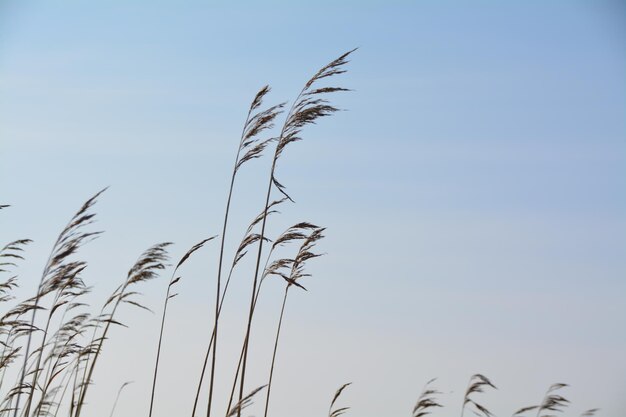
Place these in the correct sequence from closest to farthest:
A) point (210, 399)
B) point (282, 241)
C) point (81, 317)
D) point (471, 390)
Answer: point (210, 399) < point (282, 241) < point (81, 317) < point (471, 390)

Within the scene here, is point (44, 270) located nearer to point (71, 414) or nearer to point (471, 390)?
point (71, 414)

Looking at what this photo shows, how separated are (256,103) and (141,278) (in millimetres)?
1331

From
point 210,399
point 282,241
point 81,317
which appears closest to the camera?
point 210,399

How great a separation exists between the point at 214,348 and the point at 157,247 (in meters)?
0.69

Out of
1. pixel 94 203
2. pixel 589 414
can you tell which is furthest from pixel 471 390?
pixel 94 203

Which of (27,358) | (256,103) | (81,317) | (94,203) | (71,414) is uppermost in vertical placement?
(256,103)

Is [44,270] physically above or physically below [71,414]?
above

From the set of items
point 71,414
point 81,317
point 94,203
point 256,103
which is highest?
point 256,103

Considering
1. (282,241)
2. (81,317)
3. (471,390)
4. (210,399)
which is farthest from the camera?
(471,390)

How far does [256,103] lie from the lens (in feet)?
15.0

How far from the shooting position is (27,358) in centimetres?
470

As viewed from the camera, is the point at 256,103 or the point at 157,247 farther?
the point at 256,103

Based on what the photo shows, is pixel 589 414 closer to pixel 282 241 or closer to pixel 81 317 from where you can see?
pixel 282 241

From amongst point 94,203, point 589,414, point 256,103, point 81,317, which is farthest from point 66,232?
point 589,414
